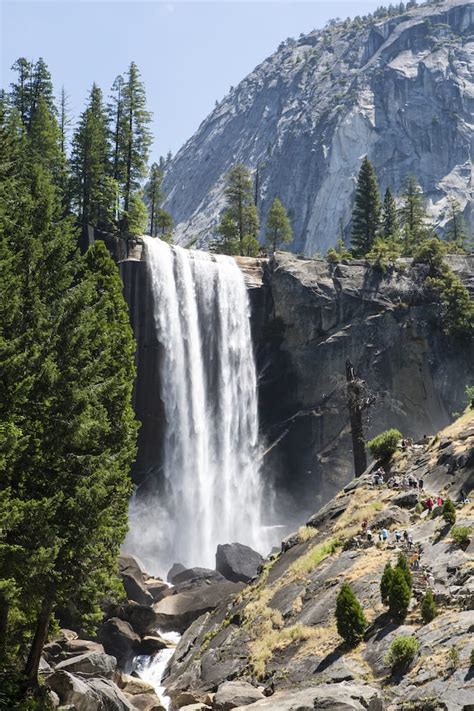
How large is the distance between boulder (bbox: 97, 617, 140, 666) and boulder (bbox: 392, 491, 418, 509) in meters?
13.3

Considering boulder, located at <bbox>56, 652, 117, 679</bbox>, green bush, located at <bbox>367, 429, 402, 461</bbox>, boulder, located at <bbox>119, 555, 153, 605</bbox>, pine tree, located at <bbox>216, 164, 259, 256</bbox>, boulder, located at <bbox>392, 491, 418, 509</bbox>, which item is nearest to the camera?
boulder, located at <bbox>56, 652, 117, 679</bbox>

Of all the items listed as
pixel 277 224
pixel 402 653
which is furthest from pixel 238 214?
pixel 402 653

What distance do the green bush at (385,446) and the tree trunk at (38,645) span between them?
1986 cm

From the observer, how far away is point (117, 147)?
6228 centimetres

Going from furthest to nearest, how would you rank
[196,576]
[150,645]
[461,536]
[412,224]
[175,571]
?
[412,224], [175,571], [196,576], [150,645], [461,536]

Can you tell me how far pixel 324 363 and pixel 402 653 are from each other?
39031 mm

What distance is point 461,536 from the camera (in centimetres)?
2275

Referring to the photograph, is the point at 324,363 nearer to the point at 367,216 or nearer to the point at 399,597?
the point at 367,216

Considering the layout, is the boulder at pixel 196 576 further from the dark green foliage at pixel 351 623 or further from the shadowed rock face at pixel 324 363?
the dark green foliage at pixel 351 623

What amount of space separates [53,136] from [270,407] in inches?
1024

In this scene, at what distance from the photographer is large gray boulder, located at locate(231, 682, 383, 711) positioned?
53.8 feet

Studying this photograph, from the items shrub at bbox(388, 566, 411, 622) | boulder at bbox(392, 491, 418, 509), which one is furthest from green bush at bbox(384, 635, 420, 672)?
boulder at bbox(392, 491, 418, 509)

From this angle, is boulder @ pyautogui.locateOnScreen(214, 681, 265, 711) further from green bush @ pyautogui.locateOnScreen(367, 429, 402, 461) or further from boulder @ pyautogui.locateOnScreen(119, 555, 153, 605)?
boulder @ pyautogui.locateOnScreen(119, 555, 153, 605)

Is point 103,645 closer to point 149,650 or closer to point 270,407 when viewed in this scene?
point 149,650
